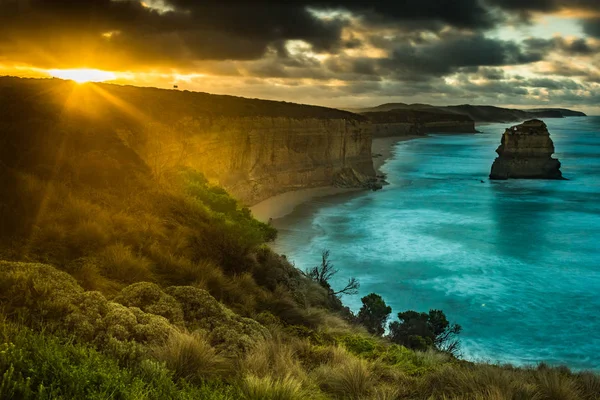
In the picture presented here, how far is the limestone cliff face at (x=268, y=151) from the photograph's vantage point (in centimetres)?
3297

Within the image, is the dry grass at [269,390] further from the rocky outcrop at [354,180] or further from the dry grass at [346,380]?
the rocky outcrop at [354,180]

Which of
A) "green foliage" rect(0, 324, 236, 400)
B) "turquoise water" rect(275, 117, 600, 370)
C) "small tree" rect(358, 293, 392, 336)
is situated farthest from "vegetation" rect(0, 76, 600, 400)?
"turquoise water" rect(275, 117, 600, 370)

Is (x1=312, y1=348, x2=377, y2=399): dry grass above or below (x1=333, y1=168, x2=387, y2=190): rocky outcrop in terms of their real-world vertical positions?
above

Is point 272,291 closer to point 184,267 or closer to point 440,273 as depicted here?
point 184,267

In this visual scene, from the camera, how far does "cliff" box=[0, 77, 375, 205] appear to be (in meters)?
17.2

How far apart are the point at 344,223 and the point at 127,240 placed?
2715 cm

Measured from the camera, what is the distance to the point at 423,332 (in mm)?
15664

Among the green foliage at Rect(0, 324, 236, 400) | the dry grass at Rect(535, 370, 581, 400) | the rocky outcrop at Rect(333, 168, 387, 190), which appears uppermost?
the green foliage at Rect(0, 324, 236, 400)

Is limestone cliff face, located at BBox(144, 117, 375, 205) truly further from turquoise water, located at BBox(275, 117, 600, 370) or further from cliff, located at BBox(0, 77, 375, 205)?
turquoise water, located at BBox(275, 117, 600, 370)

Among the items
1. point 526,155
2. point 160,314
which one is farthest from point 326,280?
point 526,155

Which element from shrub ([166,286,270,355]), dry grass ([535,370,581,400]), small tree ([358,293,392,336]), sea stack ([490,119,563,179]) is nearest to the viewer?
dry grass ([535,370,581,400])

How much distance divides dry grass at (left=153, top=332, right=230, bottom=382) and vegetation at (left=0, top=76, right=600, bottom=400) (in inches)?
0.7

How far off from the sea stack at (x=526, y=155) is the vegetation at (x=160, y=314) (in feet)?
169

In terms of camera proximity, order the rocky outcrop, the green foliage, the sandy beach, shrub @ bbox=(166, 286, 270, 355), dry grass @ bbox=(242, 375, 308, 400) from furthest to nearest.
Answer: the rocky outcrop, the sandy beach, shrub @ bbox=(166, 286, 270, 355), dry grass @ bbox=(242, 375, 308, 400), the green foliage
